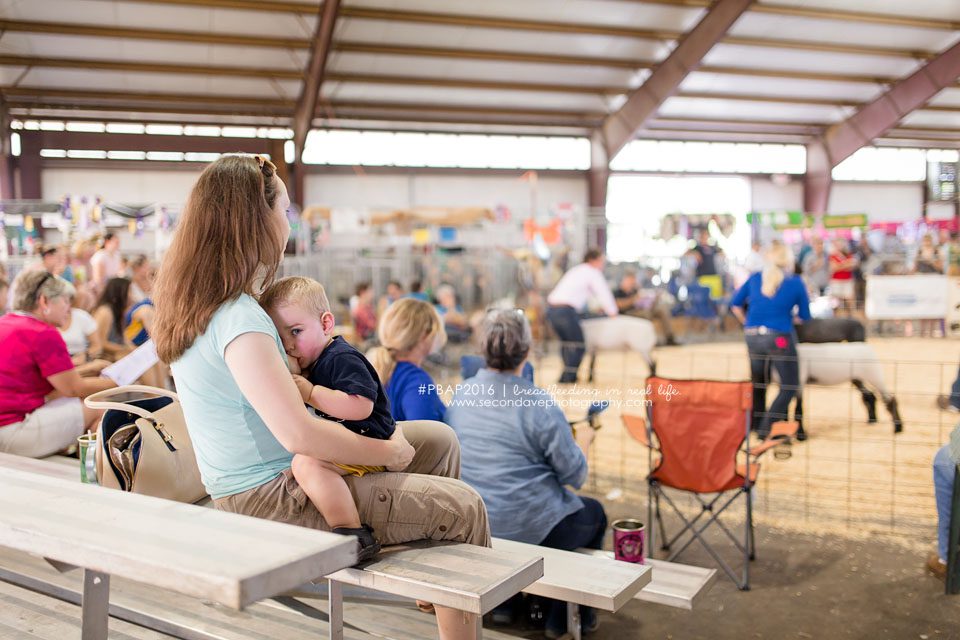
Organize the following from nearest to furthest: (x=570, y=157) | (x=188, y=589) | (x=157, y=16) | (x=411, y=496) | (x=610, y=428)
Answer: (x=188, y=589) → (x=411, y=496) → (x=610, y=428) → (x=157, y=16) → (x=570, y=157)

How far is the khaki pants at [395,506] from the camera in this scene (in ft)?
6.26

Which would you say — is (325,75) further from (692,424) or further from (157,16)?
(692,424)

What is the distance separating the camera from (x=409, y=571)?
1856 mm

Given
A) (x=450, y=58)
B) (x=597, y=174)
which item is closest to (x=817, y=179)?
(x=597, y=174)

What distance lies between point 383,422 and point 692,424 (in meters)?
2.13

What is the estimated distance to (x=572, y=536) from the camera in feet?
10.0

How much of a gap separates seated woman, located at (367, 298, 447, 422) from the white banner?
12.1 metres

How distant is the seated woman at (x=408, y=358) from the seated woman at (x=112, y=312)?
3.06 meters

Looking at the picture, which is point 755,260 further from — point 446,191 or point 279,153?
point 279,153

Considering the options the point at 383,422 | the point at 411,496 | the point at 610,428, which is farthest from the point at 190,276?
the point at 610,428

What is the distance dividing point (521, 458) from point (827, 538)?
1963mm

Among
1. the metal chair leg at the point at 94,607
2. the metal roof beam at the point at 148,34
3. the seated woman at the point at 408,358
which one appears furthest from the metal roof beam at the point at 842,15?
the metal chair leg at the point at 94,607

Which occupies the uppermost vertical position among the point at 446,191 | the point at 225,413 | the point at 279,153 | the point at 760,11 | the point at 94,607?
the point at 760,11

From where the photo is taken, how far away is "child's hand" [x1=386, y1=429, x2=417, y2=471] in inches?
77.5
